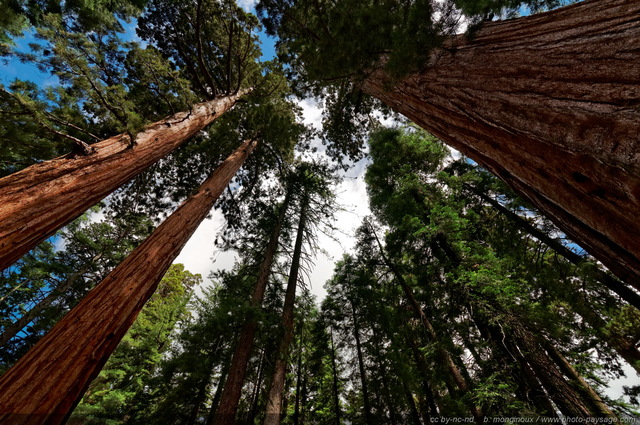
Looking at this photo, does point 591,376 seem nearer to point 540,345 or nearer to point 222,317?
point 540,345

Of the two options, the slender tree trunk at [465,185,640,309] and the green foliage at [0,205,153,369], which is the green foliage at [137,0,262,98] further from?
the slender tree trunk at [465,185,640,309]

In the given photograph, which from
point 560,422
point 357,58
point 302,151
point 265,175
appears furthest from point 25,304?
point 560,422

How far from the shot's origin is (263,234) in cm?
1016

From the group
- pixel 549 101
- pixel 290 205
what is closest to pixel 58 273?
pixel 290 205

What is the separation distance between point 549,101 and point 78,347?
3683mm

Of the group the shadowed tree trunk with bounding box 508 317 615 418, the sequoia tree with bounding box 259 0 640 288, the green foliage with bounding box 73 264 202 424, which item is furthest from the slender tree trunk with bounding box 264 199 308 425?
the sequoia tree with bounding box 259 0 640 288

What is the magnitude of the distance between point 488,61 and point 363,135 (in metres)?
7.28

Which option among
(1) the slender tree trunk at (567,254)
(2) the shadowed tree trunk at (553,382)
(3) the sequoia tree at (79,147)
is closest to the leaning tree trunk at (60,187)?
(3) the sequoia tree at (79,147)

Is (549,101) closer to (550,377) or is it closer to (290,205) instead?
(550,377)

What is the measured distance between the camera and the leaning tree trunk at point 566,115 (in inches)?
38.8

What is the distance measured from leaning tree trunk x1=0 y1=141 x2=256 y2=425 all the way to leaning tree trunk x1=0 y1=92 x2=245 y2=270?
0.68m

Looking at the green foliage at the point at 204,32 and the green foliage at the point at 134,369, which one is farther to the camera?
the green foliage at the point at 134,369

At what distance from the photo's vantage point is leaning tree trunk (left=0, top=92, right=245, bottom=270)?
182cm

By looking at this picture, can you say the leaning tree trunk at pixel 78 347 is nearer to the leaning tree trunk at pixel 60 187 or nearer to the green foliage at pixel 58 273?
the leaning tree trunk at pixel 60 187
